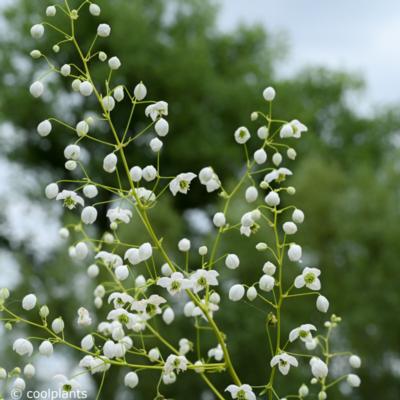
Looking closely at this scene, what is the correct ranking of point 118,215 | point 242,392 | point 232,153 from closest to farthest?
point 242,392
point 118,215
point 232,153

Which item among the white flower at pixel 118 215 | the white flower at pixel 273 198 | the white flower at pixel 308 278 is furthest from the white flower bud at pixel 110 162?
the white flower at pixel 308 278

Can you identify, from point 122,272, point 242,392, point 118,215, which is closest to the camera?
point 242,392

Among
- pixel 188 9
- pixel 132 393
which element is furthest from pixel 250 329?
pixel 188 9

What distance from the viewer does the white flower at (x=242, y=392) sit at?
153 cm

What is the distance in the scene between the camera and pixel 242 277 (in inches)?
353

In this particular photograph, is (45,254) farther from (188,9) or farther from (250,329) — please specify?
(188,9)

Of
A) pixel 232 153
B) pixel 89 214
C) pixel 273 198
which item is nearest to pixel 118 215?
pixel 89 214

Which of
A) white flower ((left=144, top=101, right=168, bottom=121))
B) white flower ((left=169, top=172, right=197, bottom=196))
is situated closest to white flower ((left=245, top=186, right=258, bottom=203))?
white flower ((left=169, top=172, right=197, bottom=196))

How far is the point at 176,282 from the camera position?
1.55 m

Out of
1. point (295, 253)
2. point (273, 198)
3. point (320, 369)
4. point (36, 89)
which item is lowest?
point (320, 369)

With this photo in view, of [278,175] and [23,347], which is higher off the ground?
[278,175]

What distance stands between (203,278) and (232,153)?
12040 millimetres

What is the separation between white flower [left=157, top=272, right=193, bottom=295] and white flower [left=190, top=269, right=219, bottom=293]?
0.05ft

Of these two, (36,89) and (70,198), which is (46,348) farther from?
(36,89)
